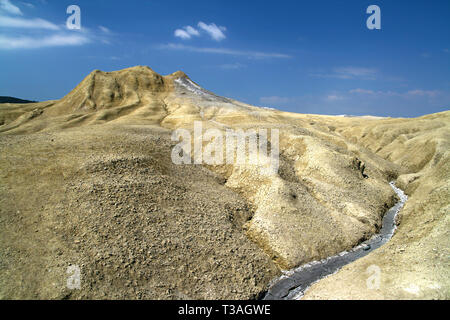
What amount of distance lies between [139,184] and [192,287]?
886 cm

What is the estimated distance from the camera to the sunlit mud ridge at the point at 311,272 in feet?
52.7

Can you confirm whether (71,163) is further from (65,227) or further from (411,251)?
(411,251)

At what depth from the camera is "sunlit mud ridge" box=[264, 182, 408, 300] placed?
16062mm

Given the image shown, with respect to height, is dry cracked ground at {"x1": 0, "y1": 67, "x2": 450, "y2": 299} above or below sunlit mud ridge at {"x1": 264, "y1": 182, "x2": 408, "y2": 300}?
above

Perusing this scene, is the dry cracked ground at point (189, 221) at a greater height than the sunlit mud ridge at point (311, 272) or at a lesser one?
greater

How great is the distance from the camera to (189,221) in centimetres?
1925

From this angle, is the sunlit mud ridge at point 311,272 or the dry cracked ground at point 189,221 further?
the sunlit mud ridge at point 311,272

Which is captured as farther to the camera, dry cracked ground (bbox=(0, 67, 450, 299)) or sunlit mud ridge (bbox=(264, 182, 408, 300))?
sunlit mud ridge (bbox=(264, 182, 408, 300))

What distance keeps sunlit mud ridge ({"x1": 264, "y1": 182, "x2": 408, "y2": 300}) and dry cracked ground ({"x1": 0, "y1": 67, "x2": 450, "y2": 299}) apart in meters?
0.54

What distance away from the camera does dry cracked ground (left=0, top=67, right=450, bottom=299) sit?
14.2 metres

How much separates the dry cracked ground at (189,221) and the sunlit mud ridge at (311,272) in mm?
537

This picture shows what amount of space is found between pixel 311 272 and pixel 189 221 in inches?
333

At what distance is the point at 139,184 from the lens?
20.8 metres
